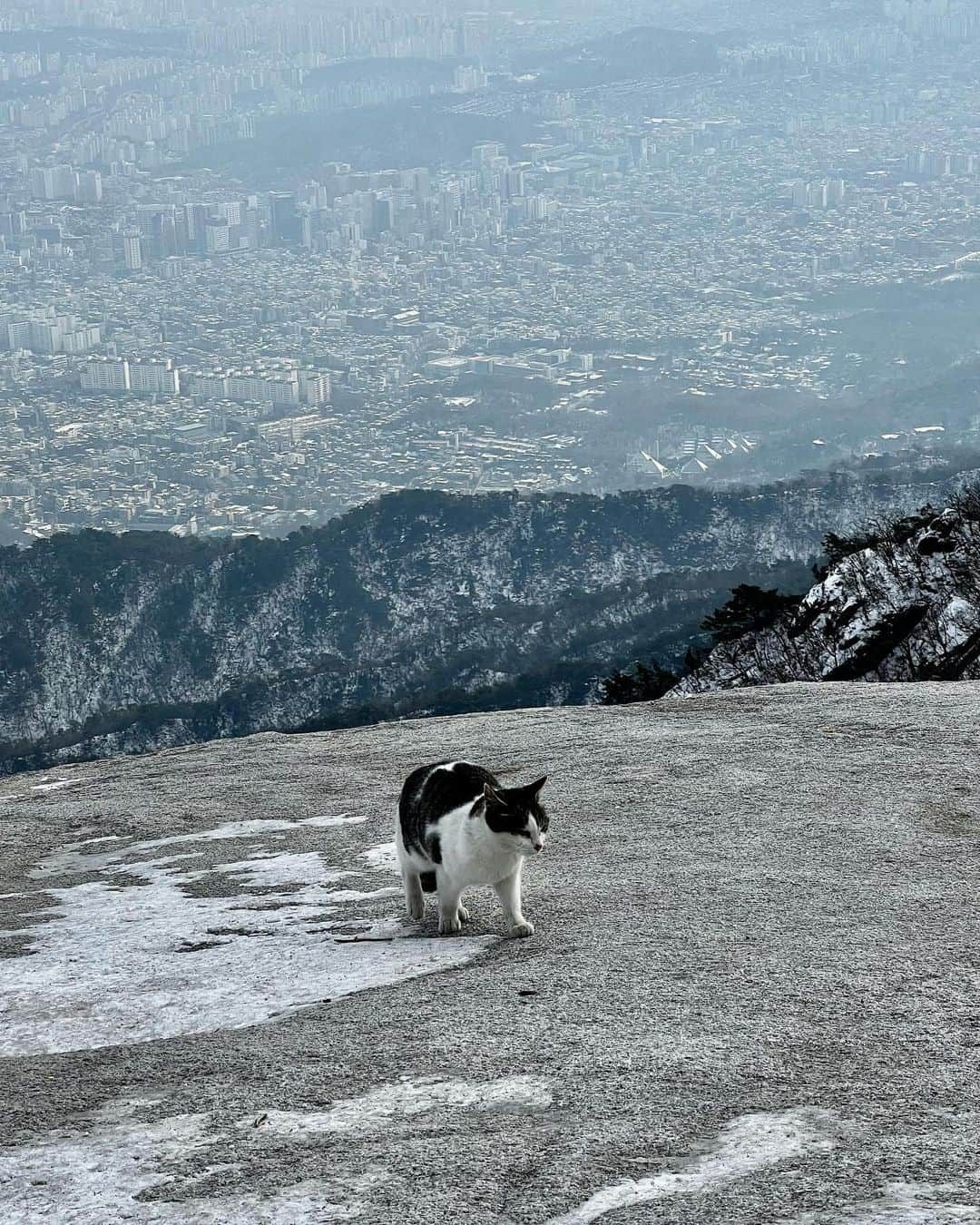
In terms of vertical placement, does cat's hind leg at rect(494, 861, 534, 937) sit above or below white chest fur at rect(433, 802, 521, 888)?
below

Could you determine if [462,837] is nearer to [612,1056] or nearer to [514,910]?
[514,910]

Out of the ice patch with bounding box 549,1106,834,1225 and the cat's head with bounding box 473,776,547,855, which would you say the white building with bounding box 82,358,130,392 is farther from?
the ice patch with bounding box 549,1106,834,1225

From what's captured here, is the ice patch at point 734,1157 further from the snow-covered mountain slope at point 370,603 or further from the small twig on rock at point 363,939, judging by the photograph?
the snow-covered mountain slope at point 370,603

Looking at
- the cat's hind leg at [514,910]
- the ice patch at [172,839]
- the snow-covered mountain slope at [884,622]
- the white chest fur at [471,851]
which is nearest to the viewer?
the white chest fur at [471,851]

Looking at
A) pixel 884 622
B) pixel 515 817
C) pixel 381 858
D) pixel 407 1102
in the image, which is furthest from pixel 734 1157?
pixel 884 622

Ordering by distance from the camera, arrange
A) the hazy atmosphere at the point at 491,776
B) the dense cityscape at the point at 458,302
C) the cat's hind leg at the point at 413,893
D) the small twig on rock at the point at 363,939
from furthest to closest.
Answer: the dense cityscape at the point at 458,302
the cat's hind leg at the point at 413,893
the small twig on rock at the point at 363,939
the hazy atmosphere at the point at 491,776

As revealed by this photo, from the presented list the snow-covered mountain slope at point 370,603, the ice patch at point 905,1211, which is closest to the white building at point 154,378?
the snow-covered mountain slope at point 370,603

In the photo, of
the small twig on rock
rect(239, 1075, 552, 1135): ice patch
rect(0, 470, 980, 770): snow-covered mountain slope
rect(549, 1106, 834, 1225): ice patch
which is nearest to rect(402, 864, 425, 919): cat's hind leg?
the small twig on rock

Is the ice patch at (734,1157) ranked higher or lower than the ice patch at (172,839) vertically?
higher
